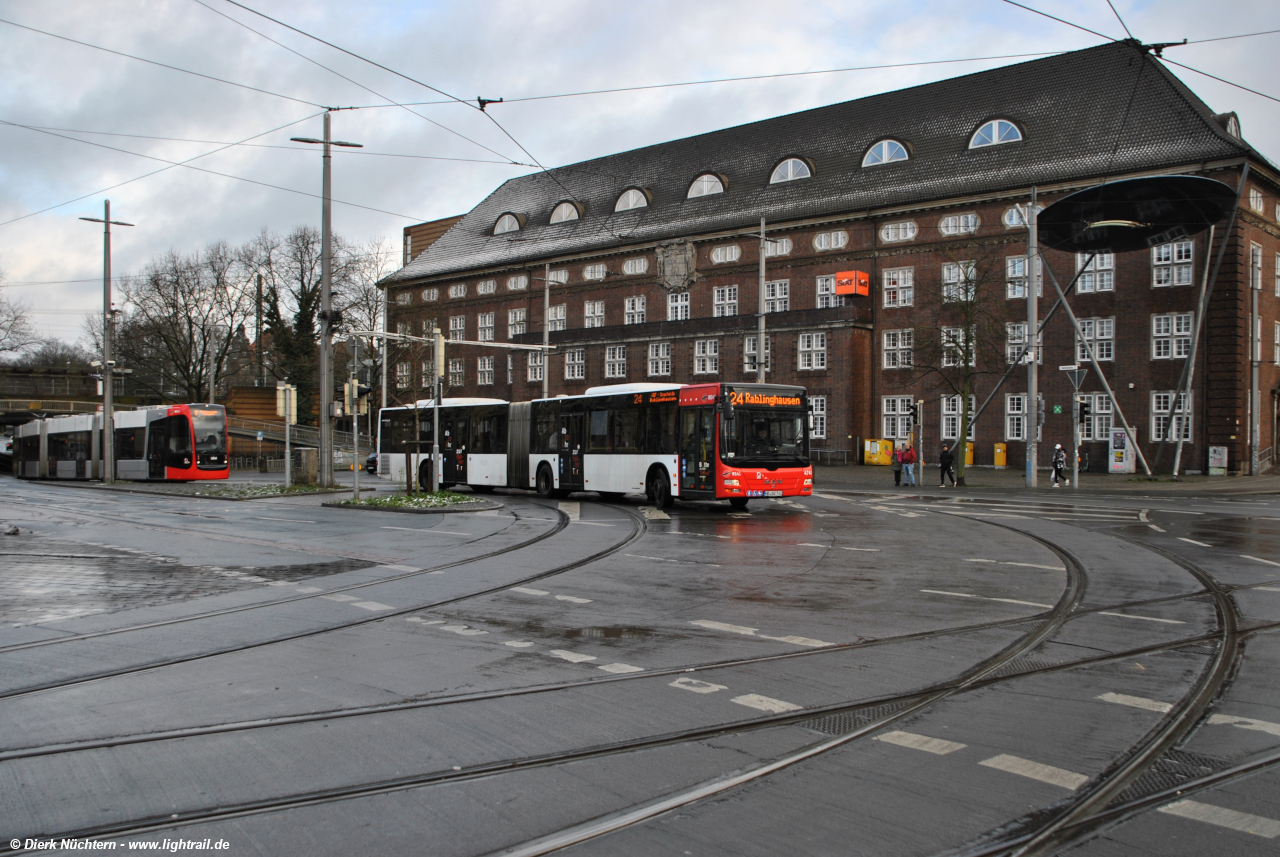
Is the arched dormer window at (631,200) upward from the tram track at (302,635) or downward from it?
upward

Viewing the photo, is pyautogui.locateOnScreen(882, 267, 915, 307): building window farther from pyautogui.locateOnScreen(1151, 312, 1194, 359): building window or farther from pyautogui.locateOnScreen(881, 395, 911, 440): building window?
pyautogui.locateOnScreen(1151, 312, 1194, 359): building window

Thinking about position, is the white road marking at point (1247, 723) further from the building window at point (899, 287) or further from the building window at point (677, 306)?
the building window at point (677, 306)

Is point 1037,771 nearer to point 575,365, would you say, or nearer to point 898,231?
point 898,231

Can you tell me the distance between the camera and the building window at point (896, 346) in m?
48.8

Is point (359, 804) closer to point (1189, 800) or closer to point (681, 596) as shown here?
point (1189, 800)

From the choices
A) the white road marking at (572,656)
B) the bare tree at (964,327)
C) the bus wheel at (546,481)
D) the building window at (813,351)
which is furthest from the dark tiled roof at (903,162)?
the white road marking at (572,656)

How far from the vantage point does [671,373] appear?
57125 mm

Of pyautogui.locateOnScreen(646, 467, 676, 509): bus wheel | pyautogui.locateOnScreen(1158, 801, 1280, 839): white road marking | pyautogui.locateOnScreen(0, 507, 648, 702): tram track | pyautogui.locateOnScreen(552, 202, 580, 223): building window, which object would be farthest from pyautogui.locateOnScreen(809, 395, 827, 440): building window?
pyautogui.locateOnScreen(1158, 801, 1280, 839): white road marking

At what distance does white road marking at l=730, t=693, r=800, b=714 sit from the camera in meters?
5.60

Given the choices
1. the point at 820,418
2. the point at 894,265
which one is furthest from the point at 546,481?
the point at 894,265

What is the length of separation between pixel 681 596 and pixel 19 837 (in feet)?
Result: 22.5

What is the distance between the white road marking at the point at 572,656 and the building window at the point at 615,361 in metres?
52.4

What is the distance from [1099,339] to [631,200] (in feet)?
101

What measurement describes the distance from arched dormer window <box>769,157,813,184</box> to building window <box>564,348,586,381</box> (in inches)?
622
